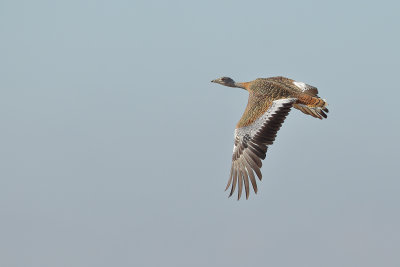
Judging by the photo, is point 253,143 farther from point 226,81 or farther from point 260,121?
point 226,81

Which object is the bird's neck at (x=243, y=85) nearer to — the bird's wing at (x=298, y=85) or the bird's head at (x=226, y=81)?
the bird's head at (x=226, y=81)

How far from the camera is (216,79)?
32312 mm

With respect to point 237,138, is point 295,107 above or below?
above

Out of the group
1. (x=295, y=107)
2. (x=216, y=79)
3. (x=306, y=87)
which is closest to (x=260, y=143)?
(x=295, y=107)

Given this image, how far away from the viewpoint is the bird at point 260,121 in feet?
79.6

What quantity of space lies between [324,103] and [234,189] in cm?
502

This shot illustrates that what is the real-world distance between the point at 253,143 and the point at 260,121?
86 cm

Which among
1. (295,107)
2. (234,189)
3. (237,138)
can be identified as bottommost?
(234,189)

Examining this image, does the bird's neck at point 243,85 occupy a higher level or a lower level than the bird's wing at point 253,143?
higher

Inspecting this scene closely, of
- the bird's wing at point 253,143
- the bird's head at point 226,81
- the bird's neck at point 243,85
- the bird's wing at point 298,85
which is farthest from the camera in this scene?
the bird's head at point 226,81

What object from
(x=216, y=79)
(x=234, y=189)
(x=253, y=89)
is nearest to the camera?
(x=234, y=189)

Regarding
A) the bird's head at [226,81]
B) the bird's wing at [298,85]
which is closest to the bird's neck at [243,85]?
the bird's head at [226,81]

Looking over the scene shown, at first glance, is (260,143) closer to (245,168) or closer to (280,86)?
(245,168)

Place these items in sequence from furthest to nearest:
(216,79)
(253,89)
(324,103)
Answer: (216,79)
(253,89)
(324,103)
